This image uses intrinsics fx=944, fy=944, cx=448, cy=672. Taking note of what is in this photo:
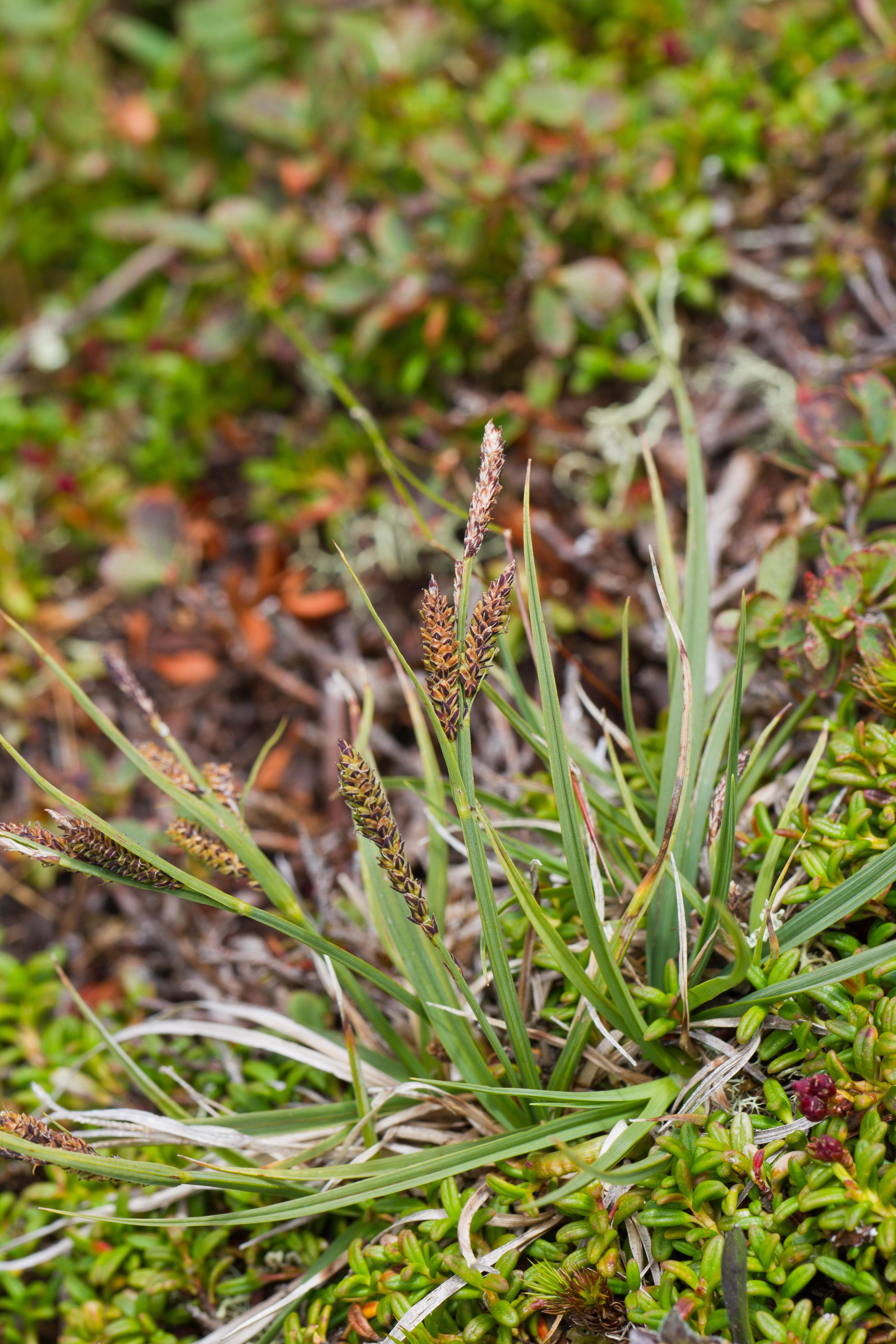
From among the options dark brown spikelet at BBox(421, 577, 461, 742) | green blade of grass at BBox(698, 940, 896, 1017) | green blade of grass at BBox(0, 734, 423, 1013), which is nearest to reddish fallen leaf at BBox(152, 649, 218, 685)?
green blade of grass at BBox(0, 734, 423, 1013)

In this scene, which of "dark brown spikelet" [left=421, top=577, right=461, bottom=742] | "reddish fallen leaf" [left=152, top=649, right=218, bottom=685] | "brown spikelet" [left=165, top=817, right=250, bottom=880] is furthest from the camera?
"reddish fallen leaf" [left=152, top=649, right=218, bottom=685]

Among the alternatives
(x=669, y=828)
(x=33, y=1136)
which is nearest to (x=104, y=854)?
(x=33, y=1136)

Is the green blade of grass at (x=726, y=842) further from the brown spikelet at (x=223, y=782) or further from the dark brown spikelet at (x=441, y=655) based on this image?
the brown spikelet at (x=223, y=782)

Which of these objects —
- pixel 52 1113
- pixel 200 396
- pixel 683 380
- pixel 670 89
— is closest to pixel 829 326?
pixel 683 380

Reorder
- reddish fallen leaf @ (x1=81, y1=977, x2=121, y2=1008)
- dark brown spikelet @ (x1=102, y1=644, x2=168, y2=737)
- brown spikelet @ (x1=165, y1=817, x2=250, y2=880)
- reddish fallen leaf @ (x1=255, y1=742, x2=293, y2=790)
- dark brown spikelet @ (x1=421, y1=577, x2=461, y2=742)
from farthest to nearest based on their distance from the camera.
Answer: reddish fallen leaf @ (x1=255, y1=742, x2=293, y2=790), reddish fallen leaf @ (x1=81, y1=977, x2=121, y2=1008), dark brown spikelet @ (x1=102, y1=644, x2=168, y2=737), brown spikelet @ (x1=165, y1=817, x2=250, y2=880), dark brown spikelet @ (x1=421, y1=577, x2=461, y2=742)

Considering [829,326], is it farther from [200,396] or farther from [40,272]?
[40,272]

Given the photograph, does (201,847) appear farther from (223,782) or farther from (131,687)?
(131,687)

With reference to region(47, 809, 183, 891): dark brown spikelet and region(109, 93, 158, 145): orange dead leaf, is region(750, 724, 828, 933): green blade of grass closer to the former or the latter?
region(47, 809, 183, 891): dark brown spikelet
